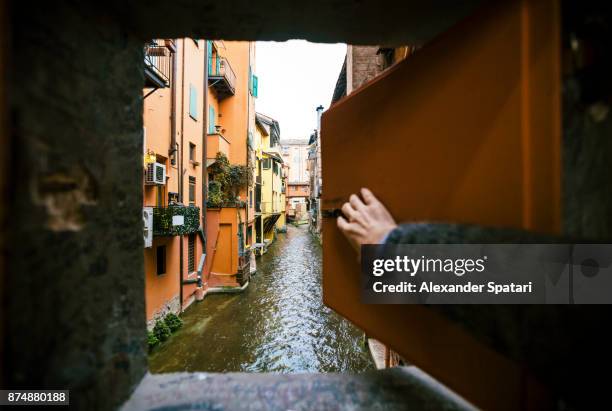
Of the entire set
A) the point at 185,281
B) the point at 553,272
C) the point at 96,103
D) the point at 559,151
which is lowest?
the point at 185,281

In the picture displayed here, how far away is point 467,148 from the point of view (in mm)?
1354

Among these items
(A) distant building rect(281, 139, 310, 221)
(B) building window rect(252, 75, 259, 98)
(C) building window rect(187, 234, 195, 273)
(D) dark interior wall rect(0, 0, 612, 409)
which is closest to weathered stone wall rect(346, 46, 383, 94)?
(D) dark interior wall rect(0, 0, 612, 409)

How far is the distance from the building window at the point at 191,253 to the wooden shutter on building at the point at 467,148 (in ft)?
34.1

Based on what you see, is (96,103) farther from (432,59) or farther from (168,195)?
(168,195)

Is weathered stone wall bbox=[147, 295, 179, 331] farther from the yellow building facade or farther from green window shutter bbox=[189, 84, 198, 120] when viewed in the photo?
the yellow building facade

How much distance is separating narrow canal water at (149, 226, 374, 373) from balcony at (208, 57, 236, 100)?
393 inches

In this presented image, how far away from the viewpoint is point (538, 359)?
879 millimetres

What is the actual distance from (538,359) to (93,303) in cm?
194

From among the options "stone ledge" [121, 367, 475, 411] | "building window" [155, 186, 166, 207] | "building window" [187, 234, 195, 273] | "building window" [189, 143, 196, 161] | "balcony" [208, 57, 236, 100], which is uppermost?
"balcony" [208, 57, 236, 100]

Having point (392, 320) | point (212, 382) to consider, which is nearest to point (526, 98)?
point (392, 320)

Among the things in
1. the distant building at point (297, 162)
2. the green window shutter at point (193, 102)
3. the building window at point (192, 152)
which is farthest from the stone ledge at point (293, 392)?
the distant building at point (297, 162)

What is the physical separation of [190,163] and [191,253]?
3.62 metres

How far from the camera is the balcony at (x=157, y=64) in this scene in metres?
6.87

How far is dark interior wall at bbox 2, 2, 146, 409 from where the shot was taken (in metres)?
1.09
